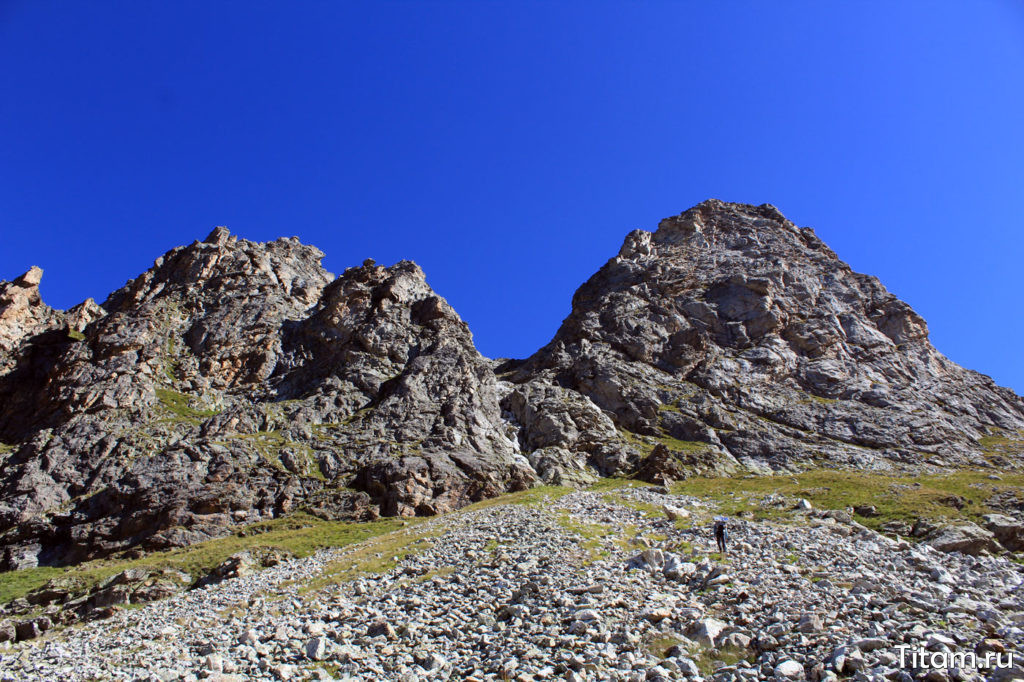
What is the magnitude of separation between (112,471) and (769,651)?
8402cm

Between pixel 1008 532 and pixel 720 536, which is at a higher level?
pixel 1008 532

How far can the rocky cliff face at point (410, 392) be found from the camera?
235 feet

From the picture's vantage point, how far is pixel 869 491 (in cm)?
6019

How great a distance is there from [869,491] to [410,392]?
65827 mm

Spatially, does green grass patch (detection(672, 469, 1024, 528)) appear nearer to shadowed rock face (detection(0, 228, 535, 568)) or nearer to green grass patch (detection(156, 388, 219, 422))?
shadowed rock face (detection(0, 228, 535, 568))

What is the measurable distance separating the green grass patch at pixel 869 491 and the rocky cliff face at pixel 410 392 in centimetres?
938

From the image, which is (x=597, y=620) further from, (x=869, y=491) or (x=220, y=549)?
(x=869, y=491)

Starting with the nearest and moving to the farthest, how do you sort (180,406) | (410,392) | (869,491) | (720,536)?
(720,536) → (869,491) → (180,406) → (410,392)

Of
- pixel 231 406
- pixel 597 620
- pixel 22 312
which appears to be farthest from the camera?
pixel 22 312

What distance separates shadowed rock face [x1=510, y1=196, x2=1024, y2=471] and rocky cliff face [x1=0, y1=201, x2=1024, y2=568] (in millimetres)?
521

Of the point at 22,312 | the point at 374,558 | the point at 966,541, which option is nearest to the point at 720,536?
the point at 966,541

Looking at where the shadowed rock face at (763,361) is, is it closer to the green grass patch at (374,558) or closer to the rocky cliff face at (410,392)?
the rocky cliff face at (410,392)

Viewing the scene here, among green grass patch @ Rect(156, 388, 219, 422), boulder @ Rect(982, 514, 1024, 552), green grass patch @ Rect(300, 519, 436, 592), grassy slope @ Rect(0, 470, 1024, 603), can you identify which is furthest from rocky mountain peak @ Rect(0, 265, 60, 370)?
boulder @ Rect(982, 514, 1024, 552)

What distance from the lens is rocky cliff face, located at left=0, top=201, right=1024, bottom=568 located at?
71750mm
